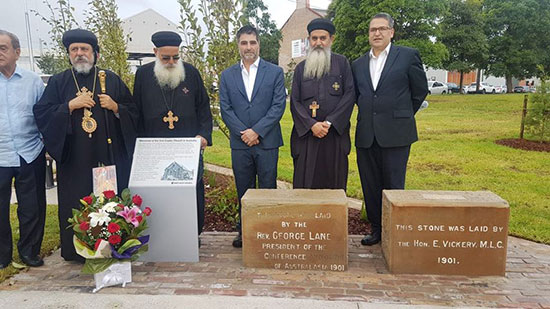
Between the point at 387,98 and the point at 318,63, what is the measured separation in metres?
0.79

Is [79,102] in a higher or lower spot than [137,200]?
higher

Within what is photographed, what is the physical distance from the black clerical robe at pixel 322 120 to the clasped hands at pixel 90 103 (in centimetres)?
179

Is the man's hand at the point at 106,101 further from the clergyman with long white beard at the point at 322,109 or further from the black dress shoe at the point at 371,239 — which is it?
the black dress shoe at the point at 371,239

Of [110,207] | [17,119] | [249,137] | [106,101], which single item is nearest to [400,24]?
[249,137]

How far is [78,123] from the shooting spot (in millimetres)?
3990

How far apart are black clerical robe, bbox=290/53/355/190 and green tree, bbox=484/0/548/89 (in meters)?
35.2

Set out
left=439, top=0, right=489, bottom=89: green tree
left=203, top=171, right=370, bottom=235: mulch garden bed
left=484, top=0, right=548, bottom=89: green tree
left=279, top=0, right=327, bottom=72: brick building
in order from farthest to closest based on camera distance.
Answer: left=279, top=0, right=327, bottom=72: brick building, left=484, top=0, right=548, bottom=89: green tree, left=439, top=0, right=489, bottom=89: green tree, left=203, top=171, right=370, bottom=235: mulch garden bed

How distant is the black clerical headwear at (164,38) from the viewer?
4.20 meters

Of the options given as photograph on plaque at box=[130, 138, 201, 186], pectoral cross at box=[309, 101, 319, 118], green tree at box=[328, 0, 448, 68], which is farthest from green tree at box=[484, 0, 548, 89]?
photograph on plaque at box=[130, 138, 201, 186]

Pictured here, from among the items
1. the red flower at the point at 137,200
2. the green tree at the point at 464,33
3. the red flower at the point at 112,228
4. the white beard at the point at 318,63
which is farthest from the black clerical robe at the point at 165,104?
the green tree at the point at 464,33

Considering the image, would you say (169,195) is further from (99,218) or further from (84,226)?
(84,226)

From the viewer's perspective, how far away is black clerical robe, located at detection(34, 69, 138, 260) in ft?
12.9

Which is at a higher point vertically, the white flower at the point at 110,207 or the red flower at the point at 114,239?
the white flower at the point at 110,207

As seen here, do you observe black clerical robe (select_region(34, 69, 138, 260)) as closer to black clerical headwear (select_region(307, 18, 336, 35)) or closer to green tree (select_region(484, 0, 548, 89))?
black clerical headwear (select_region(307, 18, 336, 35))
